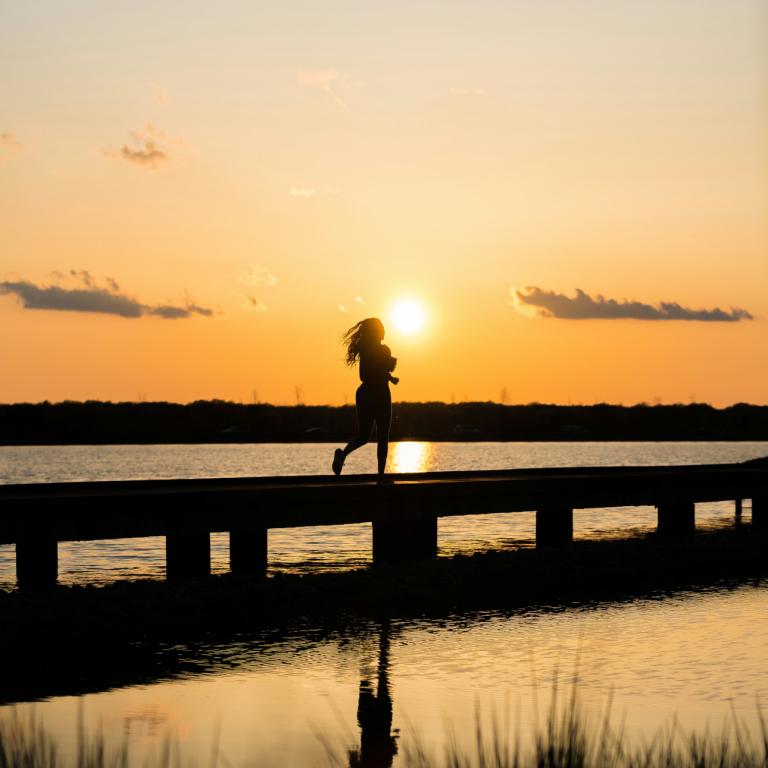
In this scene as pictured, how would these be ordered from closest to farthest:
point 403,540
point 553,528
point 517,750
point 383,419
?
point 517,750, point 383,419, point 403,540, point 553,528

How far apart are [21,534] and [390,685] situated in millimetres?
6613

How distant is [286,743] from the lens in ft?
30.8

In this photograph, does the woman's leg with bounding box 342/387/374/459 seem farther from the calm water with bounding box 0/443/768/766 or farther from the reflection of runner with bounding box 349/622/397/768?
the reflection of runner with bounding box 349/622/397/768

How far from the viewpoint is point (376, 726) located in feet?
32.8

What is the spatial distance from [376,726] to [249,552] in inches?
421

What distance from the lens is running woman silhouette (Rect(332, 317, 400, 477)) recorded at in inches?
762

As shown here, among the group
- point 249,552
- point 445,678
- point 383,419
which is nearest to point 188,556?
point 249,552

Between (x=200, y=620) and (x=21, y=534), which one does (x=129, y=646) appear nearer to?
(x=200, y=620)

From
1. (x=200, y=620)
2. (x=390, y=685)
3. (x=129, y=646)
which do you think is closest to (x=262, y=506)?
(x=200, y=620)

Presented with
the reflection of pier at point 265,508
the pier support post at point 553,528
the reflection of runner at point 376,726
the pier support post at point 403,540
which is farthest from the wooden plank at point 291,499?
the reflection of runner at point 376,726

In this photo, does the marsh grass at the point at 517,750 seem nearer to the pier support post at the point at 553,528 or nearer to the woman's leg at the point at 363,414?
the woman's leg at the point at 363,414

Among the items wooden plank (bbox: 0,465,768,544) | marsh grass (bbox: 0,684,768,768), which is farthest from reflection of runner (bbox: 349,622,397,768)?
wooden plank (bbox: 0,465,768,544)

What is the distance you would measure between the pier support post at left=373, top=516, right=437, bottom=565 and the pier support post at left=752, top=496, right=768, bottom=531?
39.1 feet

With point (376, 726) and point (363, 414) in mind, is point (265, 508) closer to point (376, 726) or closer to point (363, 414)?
point (363, 414)
